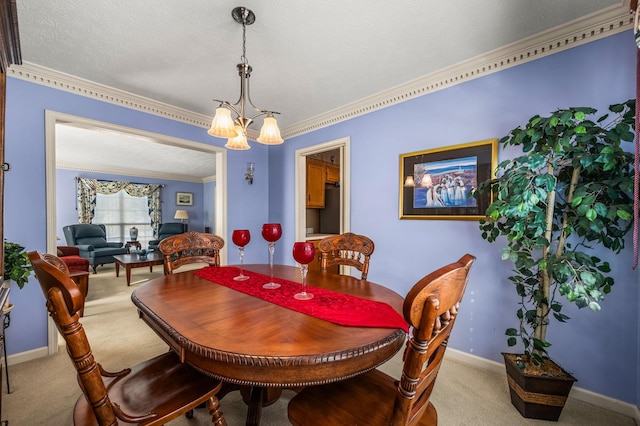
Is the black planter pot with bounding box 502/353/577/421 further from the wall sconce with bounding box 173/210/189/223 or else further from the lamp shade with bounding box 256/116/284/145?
the wall sconce with bounding box 173/210/189/223

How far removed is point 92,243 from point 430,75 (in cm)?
722

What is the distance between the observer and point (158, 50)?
1897 millimetres

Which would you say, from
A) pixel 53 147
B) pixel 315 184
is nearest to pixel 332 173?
pixel 315 184

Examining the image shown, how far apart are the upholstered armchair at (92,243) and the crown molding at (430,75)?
429 centimetres

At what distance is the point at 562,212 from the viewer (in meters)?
1.55

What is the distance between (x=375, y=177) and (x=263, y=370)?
7.26 ft

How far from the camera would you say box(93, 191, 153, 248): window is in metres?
6.59

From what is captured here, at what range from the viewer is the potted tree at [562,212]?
1.29 meters

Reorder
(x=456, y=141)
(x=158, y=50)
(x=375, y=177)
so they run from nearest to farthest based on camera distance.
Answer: (x=158, y=50) → (x=456, y=141) → (x=375, y=177)

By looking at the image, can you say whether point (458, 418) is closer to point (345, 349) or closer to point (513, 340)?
point (513, 340)

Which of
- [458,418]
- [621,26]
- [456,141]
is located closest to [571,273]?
[458,418]

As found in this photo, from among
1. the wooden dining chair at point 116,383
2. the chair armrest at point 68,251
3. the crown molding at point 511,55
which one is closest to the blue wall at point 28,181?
the wooden dining chair at point 116,383

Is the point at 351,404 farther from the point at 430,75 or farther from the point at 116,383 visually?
the point at 430,75

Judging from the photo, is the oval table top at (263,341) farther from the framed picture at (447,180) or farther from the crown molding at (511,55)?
the crown molding at (511,55)
